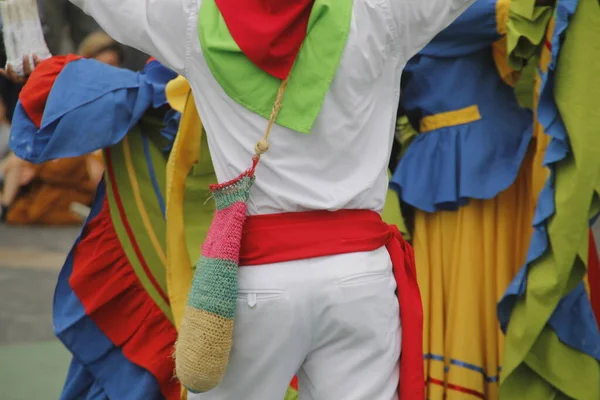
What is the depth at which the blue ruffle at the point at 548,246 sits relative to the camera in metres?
3.18

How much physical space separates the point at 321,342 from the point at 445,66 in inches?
62.4

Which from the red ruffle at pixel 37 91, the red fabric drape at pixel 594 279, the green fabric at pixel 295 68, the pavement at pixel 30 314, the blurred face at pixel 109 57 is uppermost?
the green fabric at pixel 295 68

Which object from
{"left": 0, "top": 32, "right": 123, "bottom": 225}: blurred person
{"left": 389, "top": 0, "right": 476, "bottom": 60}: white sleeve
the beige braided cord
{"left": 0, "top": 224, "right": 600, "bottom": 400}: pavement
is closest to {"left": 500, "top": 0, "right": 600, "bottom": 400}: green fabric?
{"left": 389, "top": 0, "right": 476, "bottom": 60}: white sleeve

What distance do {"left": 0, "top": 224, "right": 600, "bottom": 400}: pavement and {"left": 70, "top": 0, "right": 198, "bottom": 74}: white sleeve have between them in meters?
2.49

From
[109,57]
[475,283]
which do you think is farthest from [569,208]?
[109,57]

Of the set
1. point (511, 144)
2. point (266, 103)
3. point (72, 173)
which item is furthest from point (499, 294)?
point (72, 173)

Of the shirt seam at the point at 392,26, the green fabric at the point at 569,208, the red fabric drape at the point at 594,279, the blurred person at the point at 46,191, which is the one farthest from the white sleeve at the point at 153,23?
the blurred person at the point at 46,191

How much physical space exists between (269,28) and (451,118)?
4.97ft

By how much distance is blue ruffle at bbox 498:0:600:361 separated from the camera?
3.18 m

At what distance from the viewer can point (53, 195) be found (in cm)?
966

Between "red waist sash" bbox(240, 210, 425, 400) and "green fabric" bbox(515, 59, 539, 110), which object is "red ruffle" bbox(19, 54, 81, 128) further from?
"green fabric" bbox(515, 59, 539, 110)

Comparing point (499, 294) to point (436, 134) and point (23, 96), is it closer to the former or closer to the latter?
point (436, 134)

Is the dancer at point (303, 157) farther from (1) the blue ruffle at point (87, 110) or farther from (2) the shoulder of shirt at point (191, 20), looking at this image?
(1) the blue ruffle at point (87, 110)

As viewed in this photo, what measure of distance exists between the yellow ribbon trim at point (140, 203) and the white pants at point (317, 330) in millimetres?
1280
